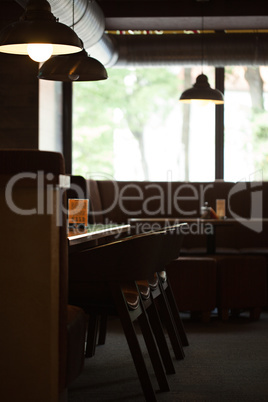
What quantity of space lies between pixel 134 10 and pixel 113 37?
18.5 inches

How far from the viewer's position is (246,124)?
811cm

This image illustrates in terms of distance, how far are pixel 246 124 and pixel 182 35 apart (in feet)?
5.37

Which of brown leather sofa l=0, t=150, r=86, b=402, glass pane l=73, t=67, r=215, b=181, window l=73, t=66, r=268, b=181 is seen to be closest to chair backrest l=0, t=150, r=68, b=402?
brown leather sofa l=0, t=150, r=86, b=402

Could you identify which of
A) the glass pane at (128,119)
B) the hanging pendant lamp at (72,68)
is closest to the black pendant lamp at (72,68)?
the hanging pendant lamp at (72,68)

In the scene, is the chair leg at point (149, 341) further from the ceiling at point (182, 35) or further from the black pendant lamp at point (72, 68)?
the ceiling at point (182, 35)

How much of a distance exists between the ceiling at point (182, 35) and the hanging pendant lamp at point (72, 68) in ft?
7.24

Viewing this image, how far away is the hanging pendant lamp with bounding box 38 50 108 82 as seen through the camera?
4156 millimetres

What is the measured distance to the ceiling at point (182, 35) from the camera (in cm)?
665

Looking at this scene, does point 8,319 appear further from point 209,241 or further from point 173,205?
point 173,205

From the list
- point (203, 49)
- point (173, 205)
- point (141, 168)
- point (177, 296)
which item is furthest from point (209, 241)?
point (141, 168)

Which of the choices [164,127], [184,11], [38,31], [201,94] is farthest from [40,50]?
[164,127]

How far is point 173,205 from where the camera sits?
716 centimetres

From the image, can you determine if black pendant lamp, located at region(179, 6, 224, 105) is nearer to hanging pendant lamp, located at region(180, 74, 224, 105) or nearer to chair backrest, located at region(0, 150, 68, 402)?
hanging pendant lamp, located at region(180, 74, 224, 105)

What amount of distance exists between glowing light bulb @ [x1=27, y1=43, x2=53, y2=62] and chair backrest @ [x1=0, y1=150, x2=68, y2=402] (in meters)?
1.83
